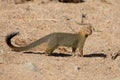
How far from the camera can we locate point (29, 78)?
8.42m

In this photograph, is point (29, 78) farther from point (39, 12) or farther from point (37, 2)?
point (37, 2)

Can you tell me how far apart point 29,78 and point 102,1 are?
7.81 m

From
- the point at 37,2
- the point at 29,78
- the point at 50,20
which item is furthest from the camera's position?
the point at 37,2

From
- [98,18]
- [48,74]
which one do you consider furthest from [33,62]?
[98,18]

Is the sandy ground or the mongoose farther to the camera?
the mongoose

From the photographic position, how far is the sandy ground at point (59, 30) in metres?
8.98

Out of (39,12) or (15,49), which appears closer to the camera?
(15,49)

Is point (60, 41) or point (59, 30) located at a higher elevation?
point (60, 41)

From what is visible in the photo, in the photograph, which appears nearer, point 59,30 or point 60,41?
point 60,41

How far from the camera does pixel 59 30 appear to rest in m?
12.6

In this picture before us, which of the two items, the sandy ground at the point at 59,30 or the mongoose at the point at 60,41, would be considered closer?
the sandy ground at the point at 59,30

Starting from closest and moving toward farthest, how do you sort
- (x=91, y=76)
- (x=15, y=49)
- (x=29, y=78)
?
(x=29, y=78) → (x=91, y=76) → (x=15, y=49)

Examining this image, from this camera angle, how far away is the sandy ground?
898cm

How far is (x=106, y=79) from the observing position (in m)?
8.95
